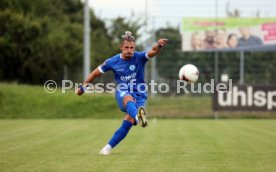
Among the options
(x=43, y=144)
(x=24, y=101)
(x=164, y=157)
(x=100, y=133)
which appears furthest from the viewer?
(x=24, y=101)

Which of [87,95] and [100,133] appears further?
[87,95]

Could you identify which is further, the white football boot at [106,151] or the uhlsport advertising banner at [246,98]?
the uhlsport advertising banner at [246,98]

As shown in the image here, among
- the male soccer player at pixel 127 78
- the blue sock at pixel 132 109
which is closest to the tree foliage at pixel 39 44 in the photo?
the male soccer player at pixel 127 78

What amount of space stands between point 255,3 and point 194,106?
21.2 feet

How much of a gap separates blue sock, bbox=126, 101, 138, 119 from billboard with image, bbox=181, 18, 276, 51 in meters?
22.9

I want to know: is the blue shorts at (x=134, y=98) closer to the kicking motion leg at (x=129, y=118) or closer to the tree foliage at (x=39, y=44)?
the kicking motion leg at (x=129, y=118)

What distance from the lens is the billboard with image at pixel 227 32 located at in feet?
113

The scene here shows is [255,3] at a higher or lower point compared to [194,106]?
higher

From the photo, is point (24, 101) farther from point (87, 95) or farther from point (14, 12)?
point (14, 12)

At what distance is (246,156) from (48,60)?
29.0 m

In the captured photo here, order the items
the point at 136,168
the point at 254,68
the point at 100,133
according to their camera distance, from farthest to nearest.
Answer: the point at 254,68
the point at 100,133
the point at 136,168

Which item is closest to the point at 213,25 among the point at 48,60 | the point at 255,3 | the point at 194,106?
the point at 255,3

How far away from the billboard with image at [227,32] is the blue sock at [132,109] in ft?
75.1

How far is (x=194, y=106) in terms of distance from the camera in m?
32.2
